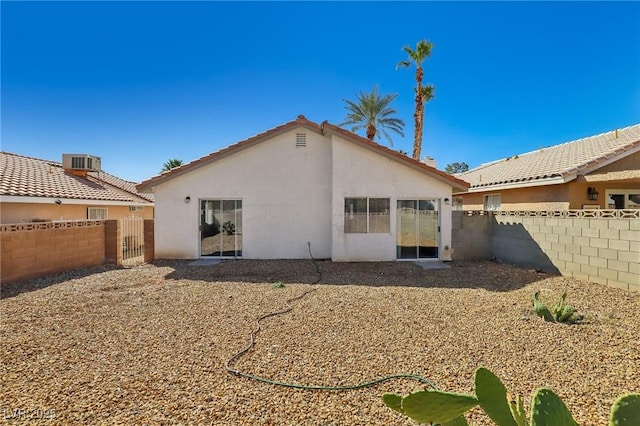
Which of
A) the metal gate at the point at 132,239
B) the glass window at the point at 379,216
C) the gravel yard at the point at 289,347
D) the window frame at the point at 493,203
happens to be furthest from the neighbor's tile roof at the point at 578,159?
the metal gate at the point at 132,239

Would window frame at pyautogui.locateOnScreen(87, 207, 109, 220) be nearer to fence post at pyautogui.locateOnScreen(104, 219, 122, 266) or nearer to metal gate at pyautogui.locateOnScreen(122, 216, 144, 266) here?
metal gate at pyautogui.locateOnScreen(122, 216, 144, 266)

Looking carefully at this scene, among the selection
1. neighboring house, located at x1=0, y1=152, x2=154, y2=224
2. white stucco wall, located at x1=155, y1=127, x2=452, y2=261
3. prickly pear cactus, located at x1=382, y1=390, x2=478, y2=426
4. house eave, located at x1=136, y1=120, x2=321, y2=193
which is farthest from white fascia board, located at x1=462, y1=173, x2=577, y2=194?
neighboring house, located at x1=0, y1=152, x2=154, y2=224

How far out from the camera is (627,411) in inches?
69.9

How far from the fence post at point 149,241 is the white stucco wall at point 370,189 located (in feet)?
26.5

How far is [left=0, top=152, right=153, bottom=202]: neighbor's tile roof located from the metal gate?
1.62m

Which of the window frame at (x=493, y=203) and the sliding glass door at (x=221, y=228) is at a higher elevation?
the window frame at (x=493, y=203)

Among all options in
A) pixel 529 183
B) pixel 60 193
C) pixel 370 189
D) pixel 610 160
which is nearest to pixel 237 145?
pixel 370 189

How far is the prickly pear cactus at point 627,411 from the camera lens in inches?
69.2

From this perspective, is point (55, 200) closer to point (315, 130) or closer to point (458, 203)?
point (315, 130)

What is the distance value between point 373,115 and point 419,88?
16.1ft

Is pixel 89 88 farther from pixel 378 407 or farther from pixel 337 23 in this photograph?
pixel 378 407

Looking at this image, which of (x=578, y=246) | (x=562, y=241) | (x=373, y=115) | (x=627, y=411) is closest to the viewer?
(x=627, y=411)

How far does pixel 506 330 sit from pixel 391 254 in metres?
7.49

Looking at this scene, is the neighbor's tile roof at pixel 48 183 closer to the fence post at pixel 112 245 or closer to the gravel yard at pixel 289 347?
the fence post at pixel 112 245
